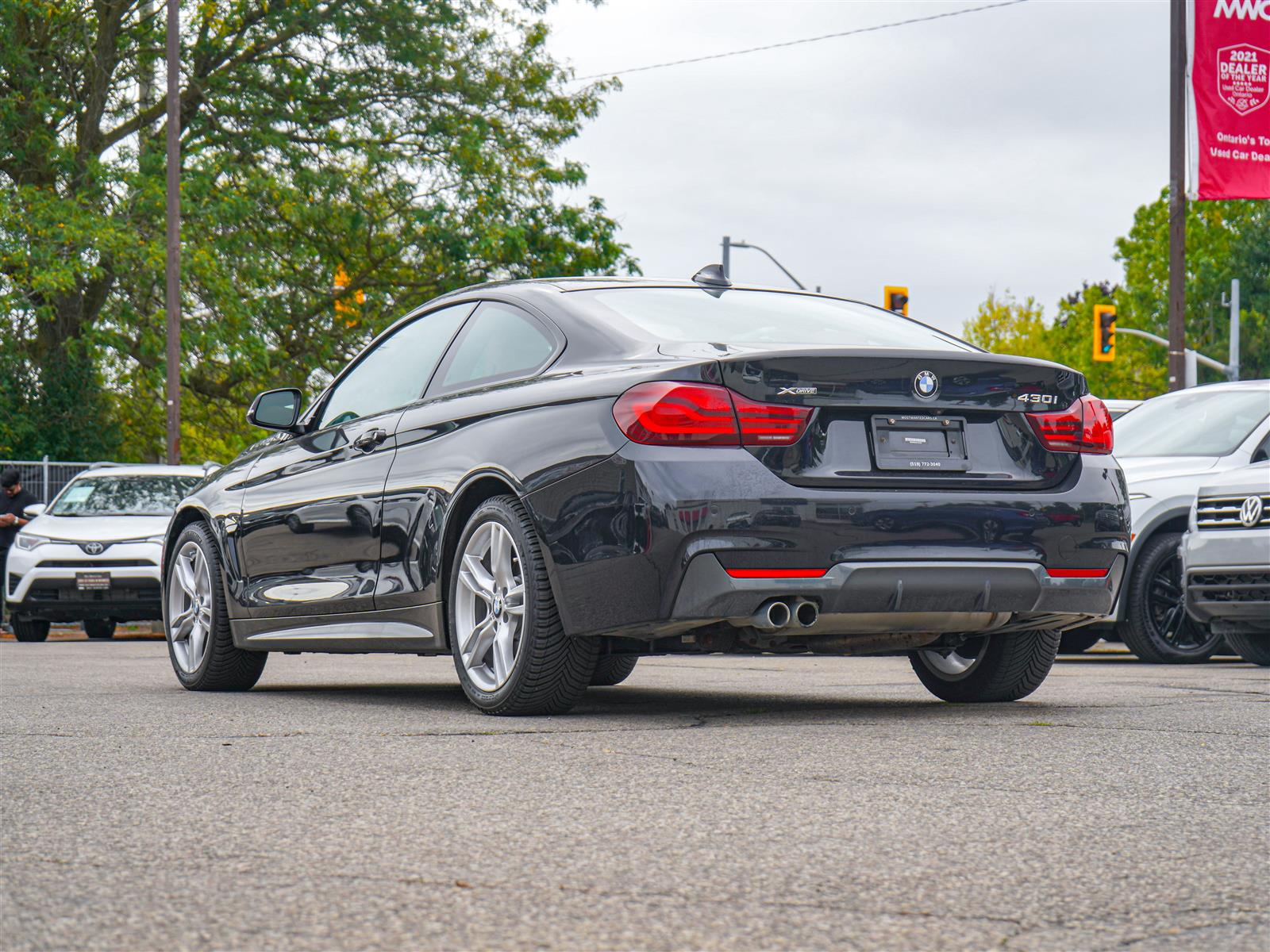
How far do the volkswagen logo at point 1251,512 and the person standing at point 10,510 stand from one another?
43.0ft

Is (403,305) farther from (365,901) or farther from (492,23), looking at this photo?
(365,901)

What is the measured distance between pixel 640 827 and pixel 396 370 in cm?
379

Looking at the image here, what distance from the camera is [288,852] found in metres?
3.33

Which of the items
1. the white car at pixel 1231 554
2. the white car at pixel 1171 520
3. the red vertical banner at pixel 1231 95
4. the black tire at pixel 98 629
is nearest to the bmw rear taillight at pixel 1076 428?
the white car at pixel 1231 554

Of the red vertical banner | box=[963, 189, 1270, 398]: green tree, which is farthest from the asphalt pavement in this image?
box=[963, 189, 1270, 398]: green tree

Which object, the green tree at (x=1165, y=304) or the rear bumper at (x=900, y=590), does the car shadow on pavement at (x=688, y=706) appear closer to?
the rear bumper at (x=900, y=590)

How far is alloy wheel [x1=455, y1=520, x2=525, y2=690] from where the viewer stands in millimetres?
5785

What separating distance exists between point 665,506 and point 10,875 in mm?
2516

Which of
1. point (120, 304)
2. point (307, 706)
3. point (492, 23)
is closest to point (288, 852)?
point (307, 706)

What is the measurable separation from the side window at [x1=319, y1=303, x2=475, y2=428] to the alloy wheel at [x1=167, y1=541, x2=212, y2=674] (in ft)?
3.08

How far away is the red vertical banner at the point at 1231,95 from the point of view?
1930 cm

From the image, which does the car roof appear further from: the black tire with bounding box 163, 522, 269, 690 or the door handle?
the door handle

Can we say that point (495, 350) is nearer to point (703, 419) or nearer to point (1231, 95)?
point (703, 419)

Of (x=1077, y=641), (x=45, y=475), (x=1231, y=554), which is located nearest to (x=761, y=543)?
(x=1231, y=554)
